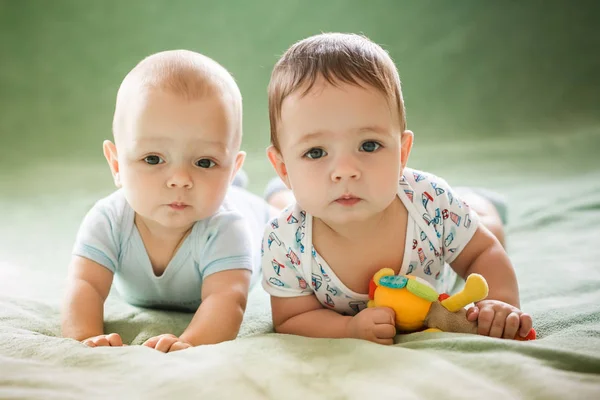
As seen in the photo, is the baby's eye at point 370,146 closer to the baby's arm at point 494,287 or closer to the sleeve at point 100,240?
the baby's arm at point 494,287

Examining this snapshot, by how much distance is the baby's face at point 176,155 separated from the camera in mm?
1235

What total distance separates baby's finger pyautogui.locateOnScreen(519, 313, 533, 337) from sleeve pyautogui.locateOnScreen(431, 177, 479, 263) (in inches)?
8.6

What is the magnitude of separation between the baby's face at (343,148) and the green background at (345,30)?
4.24 ft

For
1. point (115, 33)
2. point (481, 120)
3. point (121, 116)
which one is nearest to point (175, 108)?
point (121, 116)

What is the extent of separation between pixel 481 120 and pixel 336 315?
1730 mm

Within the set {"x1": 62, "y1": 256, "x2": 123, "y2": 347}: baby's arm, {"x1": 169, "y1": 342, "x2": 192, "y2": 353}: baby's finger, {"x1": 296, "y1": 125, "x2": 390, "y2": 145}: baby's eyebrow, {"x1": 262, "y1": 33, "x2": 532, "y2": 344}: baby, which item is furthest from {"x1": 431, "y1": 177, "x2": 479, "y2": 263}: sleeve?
{"x1": 62, "y1": 256, "x2": 123, "y2": 347}: baby's arm

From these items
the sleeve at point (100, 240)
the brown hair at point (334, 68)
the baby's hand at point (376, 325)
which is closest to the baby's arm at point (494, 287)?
the baby's hand at point (376, 325)

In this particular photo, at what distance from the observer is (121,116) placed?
4.25ft

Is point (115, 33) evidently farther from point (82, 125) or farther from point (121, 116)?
point (121, 116)

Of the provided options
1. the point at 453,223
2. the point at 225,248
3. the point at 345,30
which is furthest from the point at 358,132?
the point at 345,30

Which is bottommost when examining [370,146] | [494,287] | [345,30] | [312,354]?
[312,354]

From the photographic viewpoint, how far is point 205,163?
1289mm

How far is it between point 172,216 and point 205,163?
0.11 m

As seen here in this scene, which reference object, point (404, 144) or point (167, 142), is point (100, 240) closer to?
point (167, 142)
